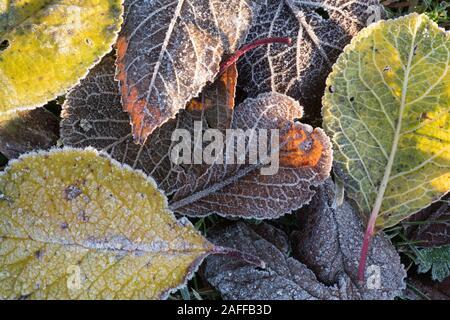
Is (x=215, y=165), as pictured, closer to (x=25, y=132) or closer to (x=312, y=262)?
(x=312, y=262)

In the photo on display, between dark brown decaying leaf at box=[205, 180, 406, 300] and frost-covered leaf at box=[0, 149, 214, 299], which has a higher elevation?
frost-covered leaf at box=[0, 149, 214, 299]

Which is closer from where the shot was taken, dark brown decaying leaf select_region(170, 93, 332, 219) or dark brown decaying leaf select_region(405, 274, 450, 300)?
dark brown decaying leaf select_region(170, 93, 332, 219)

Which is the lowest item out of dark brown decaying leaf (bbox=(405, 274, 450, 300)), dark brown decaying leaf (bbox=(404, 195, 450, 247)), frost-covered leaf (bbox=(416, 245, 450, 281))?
dark brown decaying leaf (bbox=(405, 274, 450, 300))

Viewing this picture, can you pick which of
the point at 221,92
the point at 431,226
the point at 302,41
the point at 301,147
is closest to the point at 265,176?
the point at 301,147

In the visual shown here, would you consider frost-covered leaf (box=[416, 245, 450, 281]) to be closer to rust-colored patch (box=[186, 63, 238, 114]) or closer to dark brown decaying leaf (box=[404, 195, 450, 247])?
dark brown decaying leaf (box=[404, 195, 450, 247])

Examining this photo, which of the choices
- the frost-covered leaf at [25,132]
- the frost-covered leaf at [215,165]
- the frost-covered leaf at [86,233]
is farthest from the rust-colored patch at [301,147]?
the frost-covered leaf at [25,132]

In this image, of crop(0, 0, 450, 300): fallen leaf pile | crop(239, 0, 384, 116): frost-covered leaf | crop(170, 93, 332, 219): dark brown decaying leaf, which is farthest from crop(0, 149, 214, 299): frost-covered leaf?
crop(239, 0, 384, 116): frost-covered leaf

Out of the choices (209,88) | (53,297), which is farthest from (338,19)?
(53,297)
